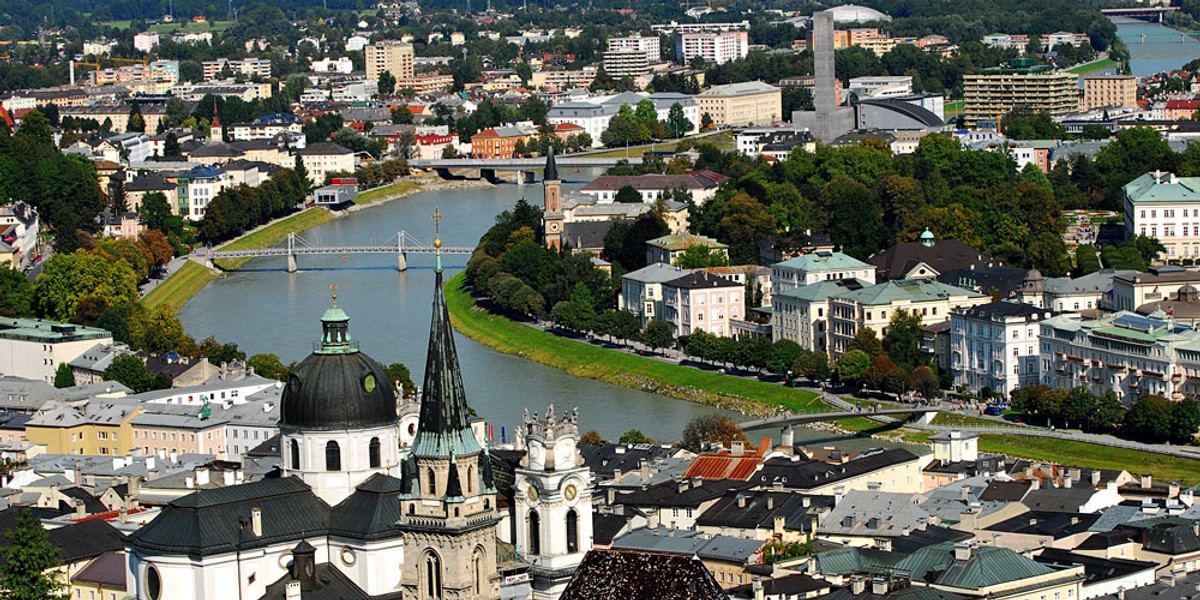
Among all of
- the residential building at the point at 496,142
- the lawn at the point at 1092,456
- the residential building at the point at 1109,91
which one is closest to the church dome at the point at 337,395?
the lawn at the point at 1092,456

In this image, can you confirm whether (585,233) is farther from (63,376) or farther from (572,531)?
(572,531)

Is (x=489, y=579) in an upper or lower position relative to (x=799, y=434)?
upper

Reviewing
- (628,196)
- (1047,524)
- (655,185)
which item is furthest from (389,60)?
(1047,524)

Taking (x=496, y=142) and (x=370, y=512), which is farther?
(x=496, y=142)

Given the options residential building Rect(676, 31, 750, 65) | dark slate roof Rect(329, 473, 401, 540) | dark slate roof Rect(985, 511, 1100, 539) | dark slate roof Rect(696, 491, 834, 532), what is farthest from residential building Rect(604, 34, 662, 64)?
dark slate roof Rect(329, 473, 401, 540)

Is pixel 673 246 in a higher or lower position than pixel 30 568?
lower

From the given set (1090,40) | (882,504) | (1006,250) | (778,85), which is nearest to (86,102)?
(778,85)

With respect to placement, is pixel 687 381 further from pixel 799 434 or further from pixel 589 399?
pixel 799 434
